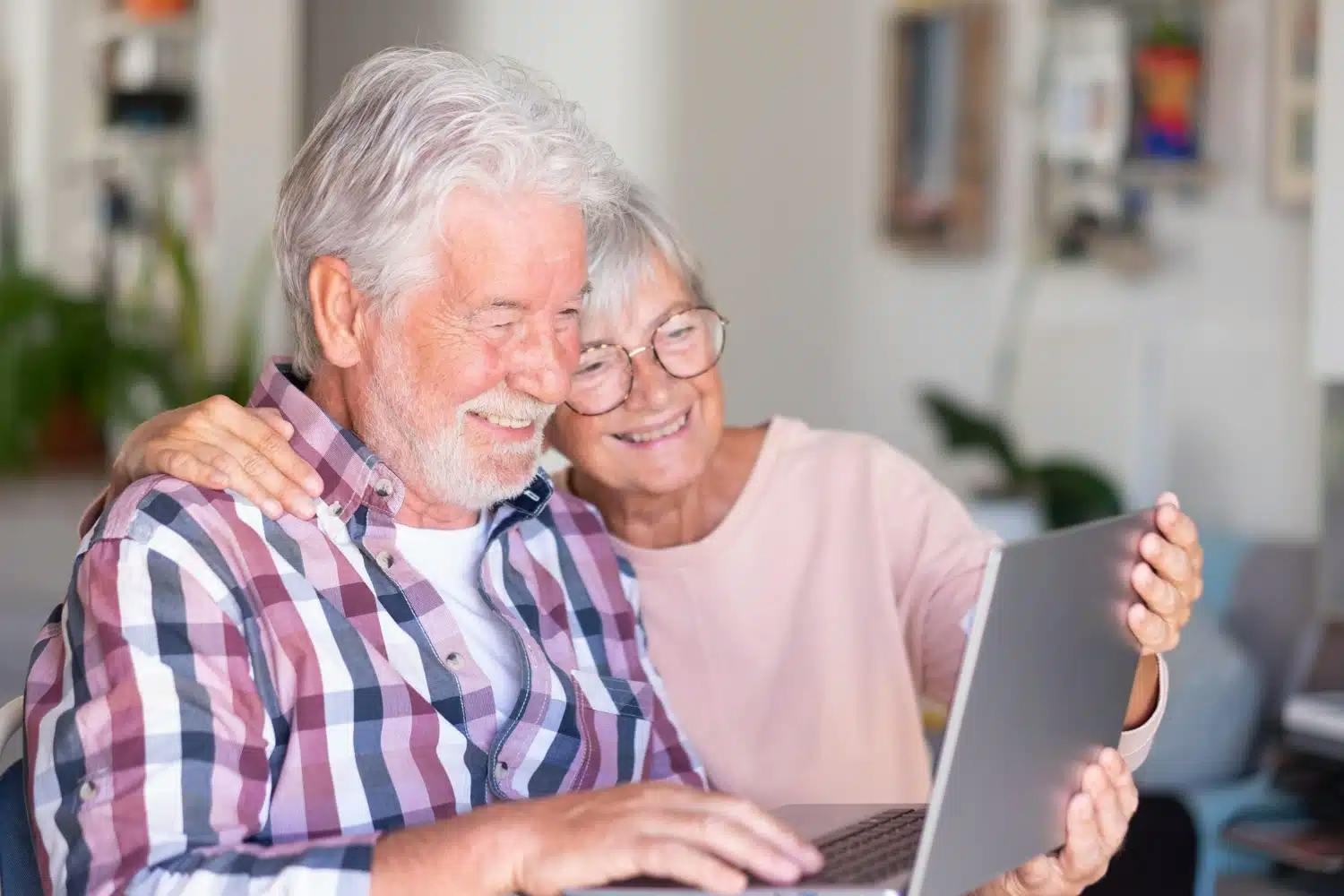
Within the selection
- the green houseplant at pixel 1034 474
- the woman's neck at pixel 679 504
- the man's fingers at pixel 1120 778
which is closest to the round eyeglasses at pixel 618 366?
the woman's neck at pixel 679 504

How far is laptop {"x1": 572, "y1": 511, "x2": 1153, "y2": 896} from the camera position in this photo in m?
1.09

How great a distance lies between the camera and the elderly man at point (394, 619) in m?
1.13

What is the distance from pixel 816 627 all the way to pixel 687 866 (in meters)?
0.79

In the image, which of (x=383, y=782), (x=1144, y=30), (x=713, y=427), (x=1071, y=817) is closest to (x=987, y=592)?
(x=1071, y=817)

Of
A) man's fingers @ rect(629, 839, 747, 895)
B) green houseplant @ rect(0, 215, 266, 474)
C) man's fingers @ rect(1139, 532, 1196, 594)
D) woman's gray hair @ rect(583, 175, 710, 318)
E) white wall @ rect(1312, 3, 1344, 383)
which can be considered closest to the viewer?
man's fingers @ rect(629, 839, 747, 895)

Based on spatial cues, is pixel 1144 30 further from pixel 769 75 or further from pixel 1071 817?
pixel 1071 817

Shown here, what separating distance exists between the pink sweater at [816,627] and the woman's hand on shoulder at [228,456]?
0.56 metres

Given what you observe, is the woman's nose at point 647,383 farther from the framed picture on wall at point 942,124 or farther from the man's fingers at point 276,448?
the framed picture on wall at point 942,124

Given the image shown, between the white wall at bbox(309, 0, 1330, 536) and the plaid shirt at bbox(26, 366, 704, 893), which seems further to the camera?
the white wall at bbox(309, 0, 1330, 536)

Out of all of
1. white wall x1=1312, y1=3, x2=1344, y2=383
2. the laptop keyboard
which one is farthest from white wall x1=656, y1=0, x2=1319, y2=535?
the laptop keyboard

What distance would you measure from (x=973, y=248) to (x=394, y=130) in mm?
2823

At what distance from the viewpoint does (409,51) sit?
1463 mm

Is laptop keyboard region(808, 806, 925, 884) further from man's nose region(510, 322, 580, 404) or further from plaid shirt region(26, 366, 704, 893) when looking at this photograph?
man's nose region(510, 322, 580, 404)

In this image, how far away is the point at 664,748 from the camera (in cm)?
165
